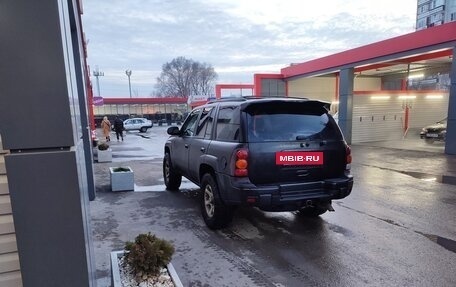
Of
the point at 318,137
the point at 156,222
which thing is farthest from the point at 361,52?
the point at 156,222

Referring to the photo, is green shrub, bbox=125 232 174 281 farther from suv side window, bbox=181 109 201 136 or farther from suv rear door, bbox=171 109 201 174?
suv side window, bbox=181 109 201 136

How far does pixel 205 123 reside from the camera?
5.69 m

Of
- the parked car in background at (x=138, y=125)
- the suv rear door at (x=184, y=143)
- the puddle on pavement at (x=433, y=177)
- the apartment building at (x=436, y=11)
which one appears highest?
the apartment building at (x=436, y=11)

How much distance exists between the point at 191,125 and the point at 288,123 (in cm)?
260

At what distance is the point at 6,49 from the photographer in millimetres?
1556

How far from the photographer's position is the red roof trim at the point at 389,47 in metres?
12.5

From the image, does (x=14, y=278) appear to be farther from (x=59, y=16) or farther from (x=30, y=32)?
(x=59, y=16)

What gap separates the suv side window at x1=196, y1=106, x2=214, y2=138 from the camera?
5.47m

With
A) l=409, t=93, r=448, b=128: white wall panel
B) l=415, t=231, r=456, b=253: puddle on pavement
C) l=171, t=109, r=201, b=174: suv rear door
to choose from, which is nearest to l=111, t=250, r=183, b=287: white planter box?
l=171, t=109, r=201, b=174: suv rear door

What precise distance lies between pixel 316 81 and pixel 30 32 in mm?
24440

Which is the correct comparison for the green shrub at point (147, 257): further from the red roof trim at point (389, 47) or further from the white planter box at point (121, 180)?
the red roof trim at point (389, 47)

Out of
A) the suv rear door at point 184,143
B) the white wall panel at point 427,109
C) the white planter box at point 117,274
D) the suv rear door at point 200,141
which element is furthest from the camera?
the white wall panel at point 427,109

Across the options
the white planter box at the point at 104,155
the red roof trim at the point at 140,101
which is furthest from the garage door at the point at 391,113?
the red roof trim at the point at 140,101

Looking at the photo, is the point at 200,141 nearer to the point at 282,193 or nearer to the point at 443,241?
the point at 282,193
